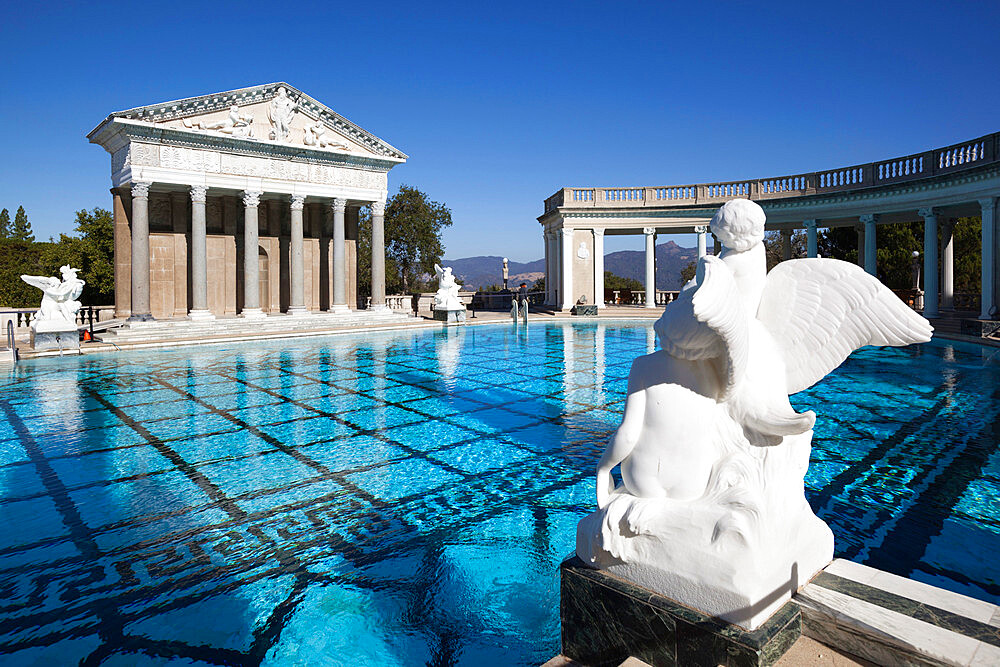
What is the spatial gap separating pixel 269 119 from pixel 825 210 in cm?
2489

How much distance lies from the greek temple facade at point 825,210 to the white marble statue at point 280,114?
1386cm

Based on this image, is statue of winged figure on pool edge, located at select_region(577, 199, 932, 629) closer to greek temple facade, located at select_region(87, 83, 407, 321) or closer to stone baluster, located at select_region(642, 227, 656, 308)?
greek temple facade, located at select_region(87, 83, 407, 321)

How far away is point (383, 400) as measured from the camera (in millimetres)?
10781

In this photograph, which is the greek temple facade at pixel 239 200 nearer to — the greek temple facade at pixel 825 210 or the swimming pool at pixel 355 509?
the greek temple facade at pixel 825 210

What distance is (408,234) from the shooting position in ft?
162

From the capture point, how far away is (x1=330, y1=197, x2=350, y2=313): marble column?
28016 millimetres

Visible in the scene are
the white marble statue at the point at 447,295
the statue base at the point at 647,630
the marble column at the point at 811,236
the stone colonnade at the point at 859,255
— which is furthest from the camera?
the white marble statue at the point at 447,295

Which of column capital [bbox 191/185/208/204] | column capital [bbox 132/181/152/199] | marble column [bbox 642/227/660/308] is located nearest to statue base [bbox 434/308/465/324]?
marble column [bbox 642/227/660/308]

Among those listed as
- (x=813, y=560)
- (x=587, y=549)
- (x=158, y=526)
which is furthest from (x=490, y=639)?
(x=158, y=526)

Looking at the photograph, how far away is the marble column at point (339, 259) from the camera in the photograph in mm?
28016

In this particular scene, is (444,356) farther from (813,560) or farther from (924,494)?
(813,560)

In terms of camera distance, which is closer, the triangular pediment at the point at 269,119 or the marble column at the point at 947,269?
the triangular pediment at the point at 269,119

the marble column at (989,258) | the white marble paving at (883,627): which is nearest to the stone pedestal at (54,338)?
the white marble paving at (883,627)

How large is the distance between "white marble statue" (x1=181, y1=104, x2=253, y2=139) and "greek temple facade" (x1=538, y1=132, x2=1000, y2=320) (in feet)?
50.5
